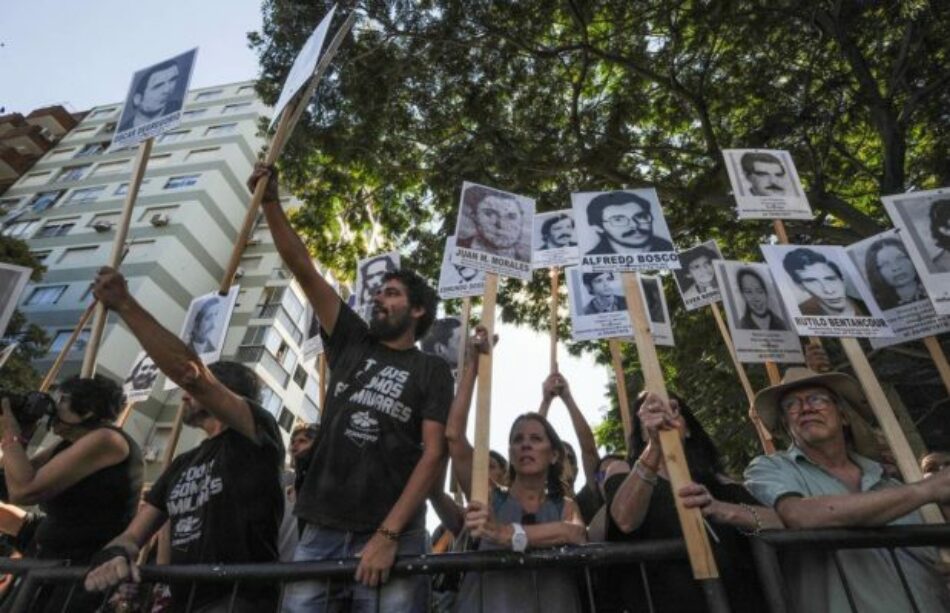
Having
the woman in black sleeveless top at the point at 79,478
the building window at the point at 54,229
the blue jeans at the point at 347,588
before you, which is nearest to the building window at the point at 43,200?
the building window at the point at 54,229

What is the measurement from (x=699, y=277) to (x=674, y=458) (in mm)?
3433

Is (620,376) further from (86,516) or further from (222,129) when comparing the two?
(222,129)

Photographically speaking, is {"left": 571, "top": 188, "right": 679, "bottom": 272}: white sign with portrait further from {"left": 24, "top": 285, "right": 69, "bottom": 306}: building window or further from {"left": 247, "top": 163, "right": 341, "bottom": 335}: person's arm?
{"left": 24, "top": 285, "right": 69, "bottom": 306}: building window

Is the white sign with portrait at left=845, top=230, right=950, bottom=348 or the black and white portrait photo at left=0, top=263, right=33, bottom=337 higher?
the black and white portrait photo at left=0, top=263, right=33, bottom=337

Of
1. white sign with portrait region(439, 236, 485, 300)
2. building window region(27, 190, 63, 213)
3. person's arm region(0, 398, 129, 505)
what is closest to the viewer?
person's arm region(0, 398, 129, 505)

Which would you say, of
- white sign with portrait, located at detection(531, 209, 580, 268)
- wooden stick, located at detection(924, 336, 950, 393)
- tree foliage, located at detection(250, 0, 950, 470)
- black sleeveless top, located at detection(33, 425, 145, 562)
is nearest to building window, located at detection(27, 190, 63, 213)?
tree foliage, located at detection(250, 0, 950, 470)

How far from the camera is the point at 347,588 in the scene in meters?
1.98

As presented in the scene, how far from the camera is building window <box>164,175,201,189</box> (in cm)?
2431

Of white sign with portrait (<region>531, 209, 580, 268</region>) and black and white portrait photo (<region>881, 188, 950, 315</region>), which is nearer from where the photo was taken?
black and white portrait photo (<region>881, 188, 950, 315</region>)

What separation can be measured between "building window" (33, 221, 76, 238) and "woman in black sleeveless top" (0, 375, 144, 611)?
26.0 metres

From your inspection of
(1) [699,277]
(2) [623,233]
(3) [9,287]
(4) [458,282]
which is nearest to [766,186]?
(1) [699,277]

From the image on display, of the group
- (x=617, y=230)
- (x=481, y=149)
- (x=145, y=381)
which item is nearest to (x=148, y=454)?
(x=145, y=381)

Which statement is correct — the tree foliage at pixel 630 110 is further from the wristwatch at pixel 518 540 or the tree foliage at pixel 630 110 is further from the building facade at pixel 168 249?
the building facade at pixel 168 249

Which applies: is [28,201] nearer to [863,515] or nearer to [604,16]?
[604,16]
